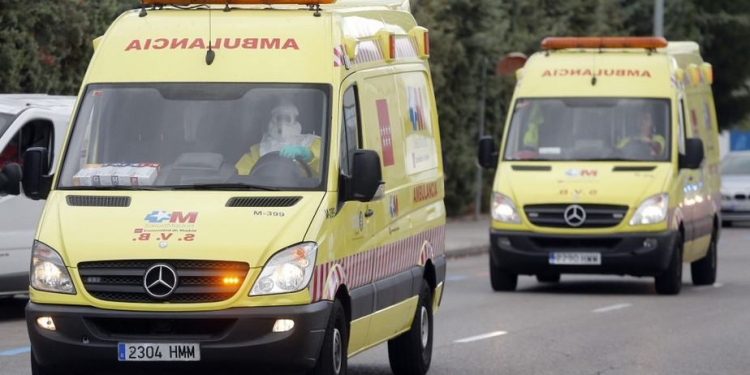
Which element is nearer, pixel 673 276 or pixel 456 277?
pixel 673 276

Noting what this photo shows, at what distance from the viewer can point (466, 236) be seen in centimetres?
3052

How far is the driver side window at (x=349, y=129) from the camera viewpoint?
10297mm

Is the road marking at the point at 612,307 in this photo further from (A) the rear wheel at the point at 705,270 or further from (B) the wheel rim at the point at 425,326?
(B) the wheel rim at the point at 425,326

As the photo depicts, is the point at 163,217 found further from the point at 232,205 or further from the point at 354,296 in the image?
the point at 354,296

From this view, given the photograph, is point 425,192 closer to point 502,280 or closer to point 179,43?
point 179,43

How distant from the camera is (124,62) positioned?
34.3 ft

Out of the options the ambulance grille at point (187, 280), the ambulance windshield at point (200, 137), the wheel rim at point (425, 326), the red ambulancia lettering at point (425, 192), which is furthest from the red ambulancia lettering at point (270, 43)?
the wheel rim at point (425, 326)

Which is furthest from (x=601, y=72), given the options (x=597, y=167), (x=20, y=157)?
(x=20, y=157)

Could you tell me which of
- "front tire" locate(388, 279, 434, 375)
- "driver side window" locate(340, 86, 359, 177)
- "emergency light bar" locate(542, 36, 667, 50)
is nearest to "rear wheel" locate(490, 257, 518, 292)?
"emergency light bar" locate(542, 36, 667, 50)

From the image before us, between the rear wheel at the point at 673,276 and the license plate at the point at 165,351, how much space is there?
10934 millimetres

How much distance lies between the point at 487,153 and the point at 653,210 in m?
2.08

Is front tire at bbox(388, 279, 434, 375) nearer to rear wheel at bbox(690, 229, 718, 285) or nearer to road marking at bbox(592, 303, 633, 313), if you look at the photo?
road marking at bbox(592, 303, 633, 313)

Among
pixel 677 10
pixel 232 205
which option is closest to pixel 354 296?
pixel 232 205

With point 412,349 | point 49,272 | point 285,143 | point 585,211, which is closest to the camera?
point 49,272
